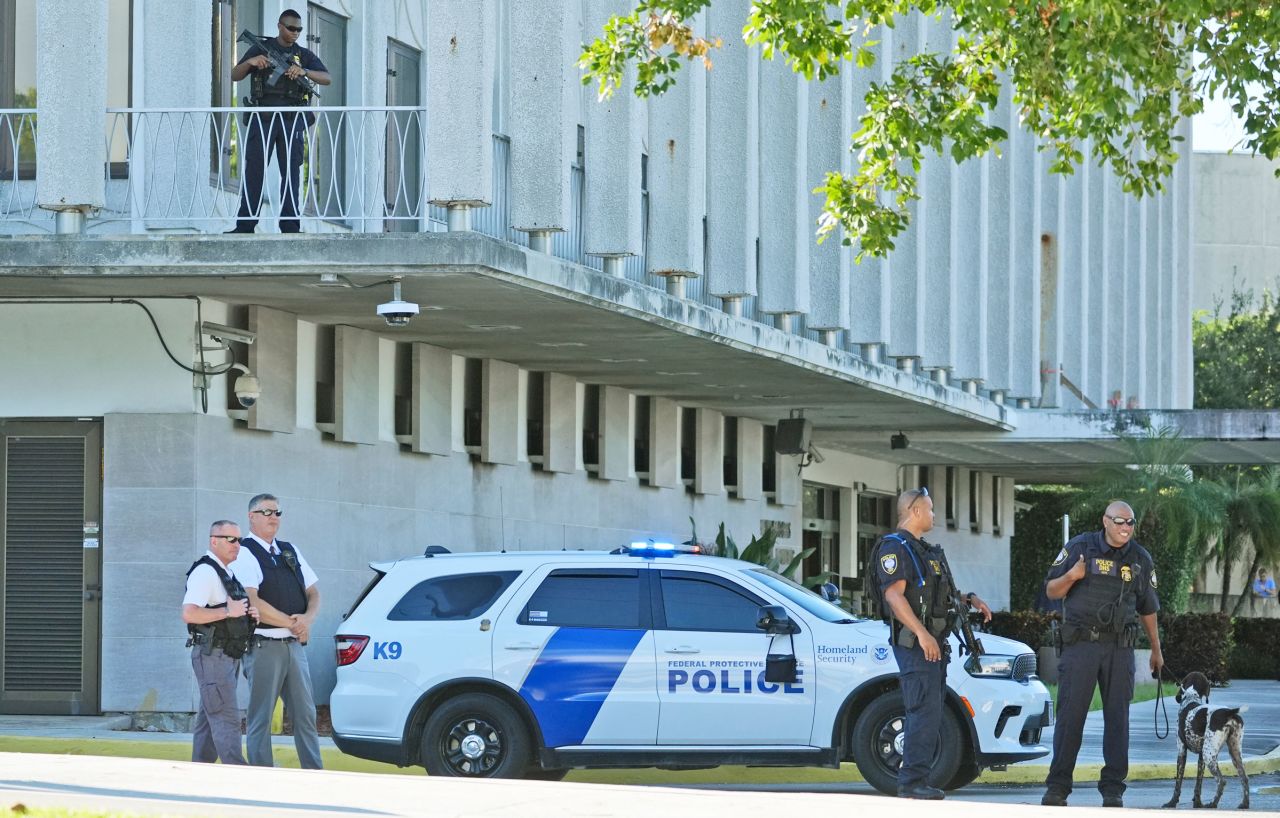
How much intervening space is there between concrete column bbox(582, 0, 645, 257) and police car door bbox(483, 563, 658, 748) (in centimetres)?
501

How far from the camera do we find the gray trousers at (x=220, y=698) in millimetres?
12281

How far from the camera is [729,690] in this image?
13.8m

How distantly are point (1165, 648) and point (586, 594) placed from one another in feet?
67.5

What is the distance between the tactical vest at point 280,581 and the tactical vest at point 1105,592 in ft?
15.5

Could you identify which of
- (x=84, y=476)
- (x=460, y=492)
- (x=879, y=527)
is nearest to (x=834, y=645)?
Answer: (x=84, y=476)

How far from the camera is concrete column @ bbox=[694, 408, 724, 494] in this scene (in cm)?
2892

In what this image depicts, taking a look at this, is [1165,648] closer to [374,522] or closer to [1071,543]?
[374,522]

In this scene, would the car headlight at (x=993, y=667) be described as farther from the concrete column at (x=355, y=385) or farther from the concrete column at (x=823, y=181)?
the concrete column at (x=823, y=181)

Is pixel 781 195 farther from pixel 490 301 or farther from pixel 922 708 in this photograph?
pixel 922 708

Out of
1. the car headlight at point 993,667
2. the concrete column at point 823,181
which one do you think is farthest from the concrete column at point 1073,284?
the car headlight at point 993,667

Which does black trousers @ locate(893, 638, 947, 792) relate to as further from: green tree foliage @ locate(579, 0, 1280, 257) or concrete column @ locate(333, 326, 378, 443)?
concrete column @ locate(333, 326, 378, 443)

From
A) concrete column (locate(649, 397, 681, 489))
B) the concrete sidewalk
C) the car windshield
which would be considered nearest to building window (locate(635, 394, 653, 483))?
concrete column (locate(649, 397, 681, 489))

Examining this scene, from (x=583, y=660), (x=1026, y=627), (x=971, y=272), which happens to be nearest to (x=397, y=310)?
(x=583, y=660)

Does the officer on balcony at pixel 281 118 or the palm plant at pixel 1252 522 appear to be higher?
the officer on balcony at pixel 281 118
